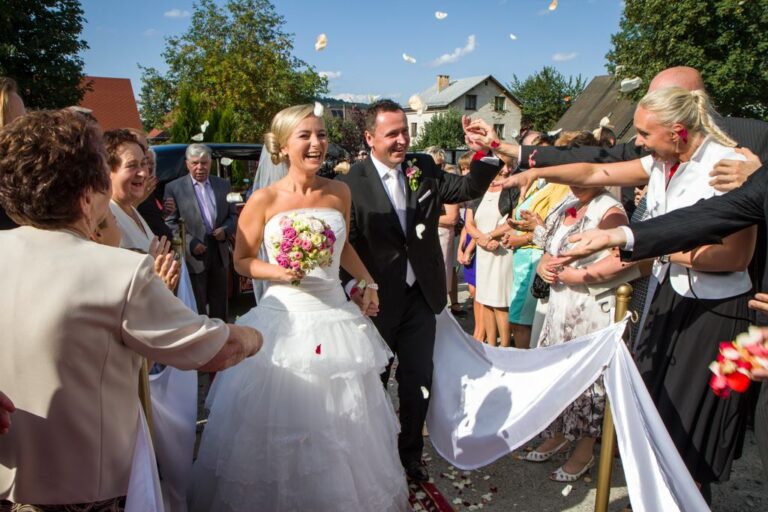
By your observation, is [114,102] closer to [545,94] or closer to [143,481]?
[545,94]

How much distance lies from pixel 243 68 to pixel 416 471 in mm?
26434

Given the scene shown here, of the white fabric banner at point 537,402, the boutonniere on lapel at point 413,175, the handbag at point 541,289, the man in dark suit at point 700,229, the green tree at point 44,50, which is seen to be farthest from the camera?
the green tree at point 44,50

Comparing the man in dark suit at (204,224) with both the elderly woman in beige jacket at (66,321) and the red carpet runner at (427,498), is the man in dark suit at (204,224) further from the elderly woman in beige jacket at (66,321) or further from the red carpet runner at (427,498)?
the elderly woman in beige jacket at (66,321)

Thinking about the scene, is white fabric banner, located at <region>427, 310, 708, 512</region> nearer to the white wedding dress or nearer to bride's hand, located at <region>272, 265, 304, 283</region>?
the white wedding dress

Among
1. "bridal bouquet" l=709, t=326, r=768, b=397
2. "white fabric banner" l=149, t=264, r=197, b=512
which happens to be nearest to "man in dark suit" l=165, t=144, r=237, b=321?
"white fabric banner" l=149, t=264, r=197, b=512

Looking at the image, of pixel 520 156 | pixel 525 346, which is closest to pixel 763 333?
pixel 520 156

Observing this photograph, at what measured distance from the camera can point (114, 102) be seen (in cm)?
5022

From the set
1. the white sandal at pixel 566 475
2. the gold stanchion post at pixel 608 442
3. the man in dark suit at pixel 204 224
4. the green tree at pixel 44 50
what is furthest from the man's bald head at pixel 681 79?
the green tree at pixel 44 50

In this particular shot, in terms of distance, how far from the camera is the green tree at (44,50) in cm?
1806

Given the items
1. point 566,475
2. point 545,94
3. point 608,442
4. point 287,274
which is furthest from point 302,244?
point 545,94

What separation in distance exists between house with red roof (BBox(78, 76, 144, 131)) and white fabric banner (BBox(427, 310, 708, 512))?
50578mm

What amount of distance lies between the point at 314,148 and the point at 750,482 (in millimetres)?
3794

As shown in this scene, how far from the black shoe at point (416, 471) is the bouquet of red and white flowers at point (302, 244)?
1.65 m

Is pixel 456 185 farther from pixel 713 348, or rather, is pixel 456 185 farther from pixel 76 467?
pixel 76 467
